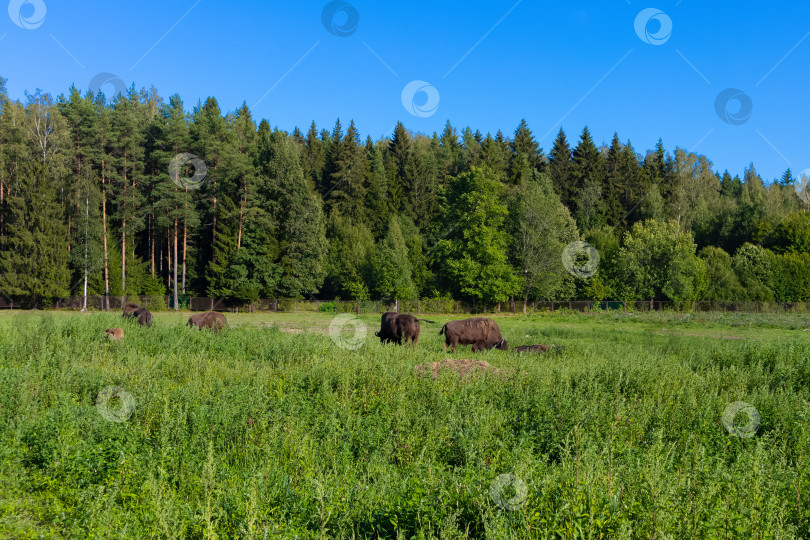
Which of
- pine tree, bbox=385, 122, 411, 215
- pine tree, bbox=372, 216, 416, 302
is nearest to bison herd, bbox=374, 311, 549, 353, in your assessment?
pine tree, bbox=372, 216, 416, 302

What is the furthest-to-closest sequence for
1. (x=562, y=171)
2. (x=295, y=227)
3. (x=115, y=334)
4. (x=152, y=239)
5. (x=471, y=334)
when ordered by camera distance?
1. (x=562, y=171)
2. (x=152, y=239)
3. (x=295, y=227)
4. (x=471, y=334)
5. (x=115, y=334)

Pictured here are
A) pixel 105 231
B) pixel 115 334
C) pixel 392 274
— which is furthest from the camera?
pixel 392 274

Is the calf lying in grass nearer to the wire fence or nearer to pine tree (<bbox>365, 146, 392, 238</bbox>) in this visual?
the wire fence

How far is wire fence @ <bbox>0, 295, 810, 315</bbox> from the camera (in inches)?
1999

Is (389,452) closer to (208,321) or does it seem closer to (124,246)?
(208,321)

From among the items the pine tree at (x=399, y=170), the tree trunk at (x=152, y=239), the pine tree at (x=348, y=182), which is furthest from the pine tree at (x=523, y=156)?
the tree trunk at (x=152, y=239)

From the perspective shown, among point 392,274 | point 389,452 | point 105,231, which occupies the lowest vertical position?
point 389,452

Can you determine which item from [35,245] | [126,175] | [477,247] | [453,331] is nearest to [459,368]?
[453,331]

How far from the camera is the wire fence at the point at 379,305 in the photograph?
50781 mm

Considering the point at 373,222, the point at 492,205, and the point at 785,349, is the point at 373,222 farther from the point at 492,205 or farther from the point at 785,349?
the point at 785,349

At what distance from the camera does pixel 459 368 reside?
11.9 meters

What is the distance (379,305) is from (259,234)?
1491 centimetres

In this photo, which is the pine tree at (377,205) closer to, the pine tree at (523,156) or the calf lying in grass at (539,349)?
the pine tree at (523,156)

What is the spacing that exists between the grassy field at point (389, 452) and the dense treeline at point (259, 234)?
42.7 meters
